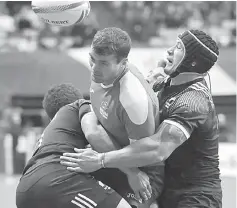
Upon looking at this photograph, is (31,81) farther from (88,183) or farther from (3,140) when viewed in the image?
(88,183)

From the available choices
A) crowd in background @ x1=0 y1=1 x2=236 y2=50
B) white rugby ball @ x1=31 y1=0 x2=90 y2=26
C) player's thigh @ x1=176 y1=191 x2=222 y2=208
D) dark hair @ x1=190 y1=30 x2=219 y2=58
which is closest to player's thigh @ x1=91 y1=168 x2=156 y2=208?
player's thigh @ x1=176 y1=191 x2=222 y2=208

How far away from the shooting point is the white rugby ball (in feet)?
14.4

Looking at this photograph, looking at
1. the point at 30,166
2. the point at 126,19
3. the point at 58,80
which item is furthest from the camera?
the point at 126,19

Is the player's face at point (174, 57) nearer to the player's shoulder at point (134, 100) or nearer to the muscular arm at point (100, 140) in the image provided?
the player's shoulder at point (134, 100)

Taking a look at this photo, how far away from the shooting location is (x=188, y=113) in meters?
3.57

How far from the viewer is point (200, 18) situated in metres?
15.5

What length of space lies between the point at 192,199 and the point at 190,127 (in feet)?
1.72

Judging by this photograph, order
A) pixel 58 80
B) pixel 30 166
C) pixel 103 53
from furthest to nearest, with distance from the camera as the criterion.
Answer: pixel 58 80 → pixel 30 166 → pixel 103 53

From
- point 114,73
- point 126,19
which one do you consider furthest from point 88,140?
point 126,19

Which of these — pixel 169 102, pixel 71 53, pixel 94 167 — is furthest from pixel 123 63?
pixel 71 53

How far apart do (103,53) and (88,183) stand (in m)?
0.83

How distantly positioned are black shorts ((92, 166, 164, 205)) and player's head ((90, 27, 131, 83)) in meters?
0.62

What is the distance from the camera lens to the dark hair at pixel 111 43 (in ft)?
11.3

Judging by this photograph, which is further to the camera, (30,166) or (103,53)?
(30,166)
